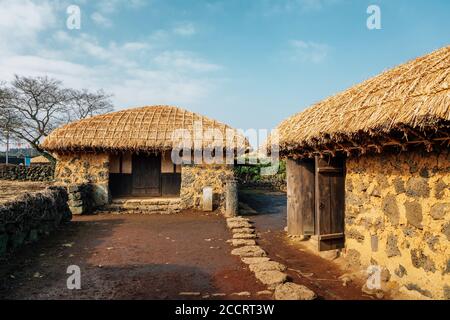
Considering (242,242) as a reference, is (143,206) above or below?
above

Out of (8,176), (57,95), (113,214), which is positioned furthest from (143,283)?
(57,95)

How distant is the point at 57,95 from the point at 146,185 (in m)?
16.6

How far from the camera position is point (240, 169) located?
76.0 ft

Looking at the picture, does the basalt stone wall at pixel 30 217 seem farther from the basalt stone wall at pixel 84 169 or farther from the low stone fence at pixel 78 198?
the basalt stone wall at pixel 84 169

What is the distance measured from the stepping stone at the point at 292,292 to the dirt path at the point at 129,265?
233 millimetres

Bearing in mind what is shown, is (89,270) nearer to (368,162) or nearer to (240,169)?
(368,162)

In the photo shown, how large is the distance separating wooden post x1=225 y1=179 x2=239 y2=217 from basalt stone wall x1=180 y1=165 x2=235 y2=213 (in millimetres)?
716

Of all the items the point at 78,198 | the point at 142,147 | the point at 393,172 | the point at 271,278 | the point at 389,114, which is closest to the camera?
the point at 389,114

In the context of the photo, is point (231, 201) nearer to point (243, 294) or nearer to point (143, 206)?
point (143, 206)

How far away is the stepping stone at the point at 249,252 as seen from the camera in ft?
20.9

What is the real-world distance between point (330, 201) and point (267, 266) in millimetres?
1914

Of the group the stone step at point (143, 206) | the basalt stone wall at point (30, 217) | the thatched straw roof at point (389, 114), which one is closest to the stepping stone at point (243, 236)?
the thatched straw roof at point (389, 114)

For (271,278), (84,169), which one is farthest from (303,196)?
(84,169)

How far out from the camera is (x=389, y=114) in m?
4.01
